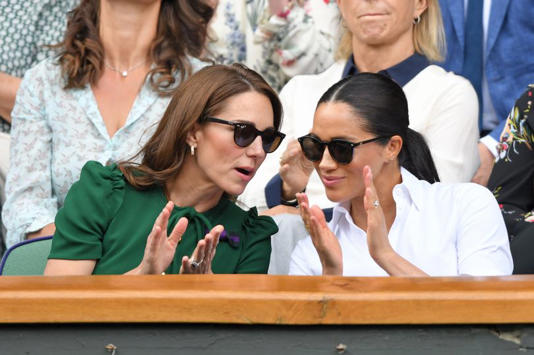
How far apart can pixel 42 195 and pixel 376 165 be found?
4.36ft

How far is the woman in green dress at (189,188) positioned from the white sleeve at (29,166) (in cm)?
65

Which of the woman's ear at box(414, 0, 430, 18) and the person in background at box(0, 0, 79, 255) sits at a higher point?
the woman's ear at box(414, 0, 430, 18)

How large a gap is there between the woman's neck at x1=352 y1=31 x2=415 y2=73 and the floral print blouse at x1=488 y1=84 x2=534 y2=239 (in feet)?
1.87

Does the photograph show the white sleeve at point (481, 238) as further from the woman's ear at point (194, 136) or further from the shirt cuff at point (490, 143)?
the shirt cuff at point (490, 143)

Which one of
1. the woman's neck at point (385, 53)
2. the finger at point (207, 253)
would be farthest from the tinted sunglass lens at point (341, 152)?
the woman's neck at point (385, 53)

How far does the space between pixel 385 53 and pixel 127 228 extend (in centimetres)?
138

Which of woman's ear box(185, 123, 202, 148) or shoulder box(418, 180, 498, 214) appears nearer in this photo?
shoulder box(418, 180, 498, 214)

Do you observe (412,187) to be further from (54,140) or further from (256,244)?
(54,140)

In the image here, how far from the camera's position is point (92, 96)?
3418mm

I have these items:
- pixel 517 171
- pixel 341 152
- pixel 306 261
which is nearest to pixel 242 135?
pixel 341 152

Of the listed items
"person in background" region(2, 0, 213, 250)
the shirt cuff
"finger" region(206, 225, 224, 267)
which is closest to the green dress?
"finger" region(206, 225, 224, 267)

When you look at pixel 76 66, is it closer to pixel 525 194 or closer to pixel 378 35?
pixel 378 35

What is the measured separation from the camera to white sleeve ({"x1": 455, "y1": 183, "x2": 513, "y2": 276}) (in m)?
2.43

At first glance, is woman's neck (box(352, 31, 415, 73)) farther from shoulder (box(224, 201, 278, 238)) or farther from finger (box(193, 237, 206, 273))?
finger (box(193, 237, 206, 273))
